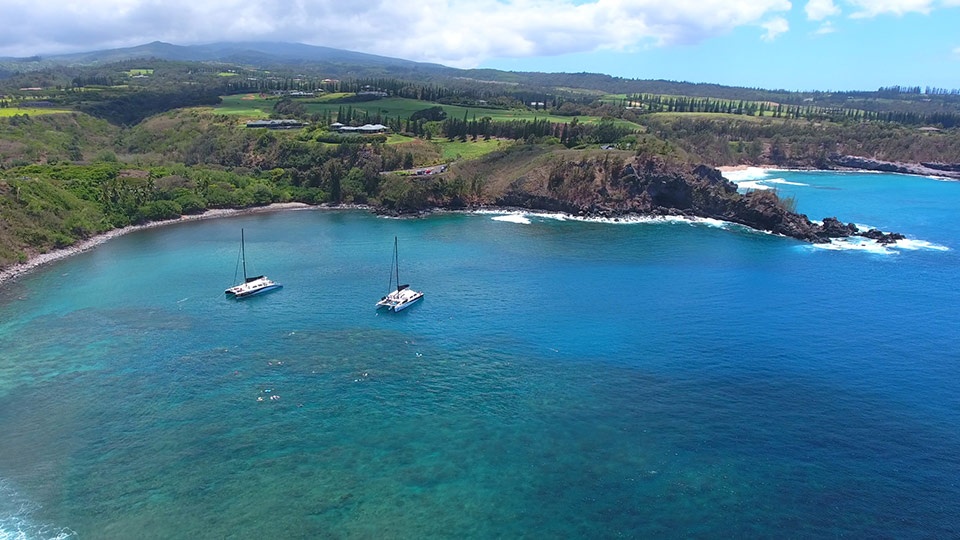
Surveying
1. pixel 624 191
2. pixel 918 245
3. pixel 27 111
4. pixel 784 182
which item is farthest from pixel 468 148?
pixel 27 111

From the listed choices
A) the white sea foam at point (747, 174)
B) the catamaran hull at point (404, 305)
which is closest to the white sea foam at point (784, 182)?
the white sea foam at point (747, 174)

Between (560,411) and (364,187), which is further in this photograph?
(364,187)

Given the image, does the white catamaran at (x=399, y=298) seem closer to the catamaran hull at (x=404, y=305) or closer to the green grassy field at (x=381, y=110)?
the catamaran hull at (x=404, y=305)

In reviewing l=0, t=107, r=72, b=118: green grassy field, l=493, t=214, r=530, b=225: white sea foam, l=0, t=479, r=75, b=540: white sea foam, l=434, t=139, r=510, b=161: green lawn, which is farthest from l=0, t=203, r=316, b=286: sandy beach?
l=0, t=107, r=72, b=118: green grassy field

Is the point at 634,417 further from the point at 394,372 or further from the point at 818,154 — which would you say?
the point at 818,154

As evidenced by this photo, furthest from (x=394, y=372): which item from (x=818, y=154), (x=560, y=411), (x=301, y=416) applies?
(x=818, y=154)

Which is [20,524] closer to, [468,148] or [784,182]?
[468,148]

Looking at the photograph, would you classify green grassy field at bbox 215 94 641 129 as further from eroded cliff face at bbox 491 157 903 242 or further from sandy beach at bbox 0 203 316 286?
sandy beach at bbox 0 203 316 286
